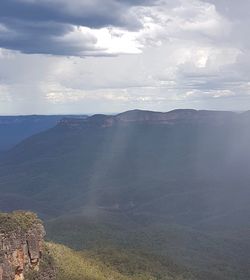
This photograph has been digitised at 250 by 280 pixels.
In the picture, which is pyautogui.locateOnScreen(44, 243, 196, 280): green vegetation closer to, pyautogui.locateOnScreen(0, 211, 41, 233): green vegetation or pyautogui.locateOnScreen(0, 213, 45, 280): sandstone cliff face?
pyautogui.locateOnScreen(0, 213, 45, 280): sandstone cliff face

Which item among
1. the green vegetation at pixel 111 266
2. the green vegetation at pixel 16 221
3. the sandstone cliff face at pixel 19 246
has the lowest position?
the green vegetation at pixel 111 266

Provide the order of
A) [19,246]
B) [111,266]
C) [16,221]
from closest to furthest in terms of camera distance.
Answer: [19,246]
[16,221]
[111,266]

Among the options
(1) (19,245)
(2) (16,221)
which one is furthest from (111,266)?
(2) (16,221)

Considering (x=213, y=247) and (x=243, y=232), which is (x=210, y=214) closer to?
(x=243, y=232)

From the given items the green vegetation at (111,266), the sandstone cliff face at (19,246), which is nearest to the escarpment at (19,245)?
the sandstone cliff face at (19,246)

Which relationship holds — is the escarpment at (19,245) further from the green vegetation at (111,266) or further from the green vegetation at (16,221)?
the green vegetation at (111,266)

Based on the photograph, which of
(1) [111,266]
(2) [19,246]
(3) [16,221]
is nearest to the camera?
(2) [19,246]

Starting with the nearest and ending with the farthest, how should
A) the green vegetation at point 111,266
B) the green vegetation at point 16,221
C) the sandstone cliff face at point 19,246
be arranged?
the sandstone cliff face at point 19,246 → the green vegetation at point 16,221 → the green vegetation at point 111,266

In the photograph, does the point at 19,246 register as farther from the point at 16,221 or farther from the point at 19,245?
the point at 16,221
